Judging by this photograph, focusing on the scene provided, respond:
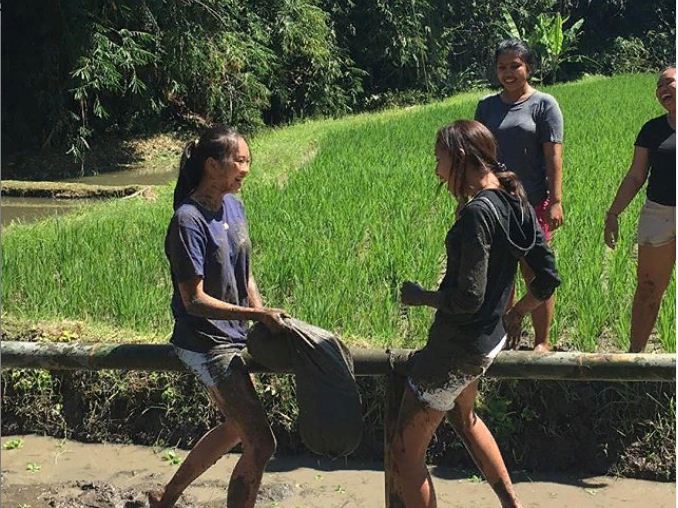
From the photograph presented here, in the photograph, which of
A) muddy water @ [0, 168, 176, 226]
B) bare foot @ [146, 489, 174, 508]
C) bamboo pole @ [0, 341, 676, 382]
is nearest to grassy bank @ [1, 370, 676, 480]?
bare foot @ [146, 489, 174, 508]

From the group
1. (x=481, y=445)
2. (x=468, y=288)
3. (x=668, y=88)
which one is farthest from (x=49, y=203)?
(x=468, y=288)

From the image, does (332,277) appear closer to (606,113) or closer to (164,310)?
(164,310)

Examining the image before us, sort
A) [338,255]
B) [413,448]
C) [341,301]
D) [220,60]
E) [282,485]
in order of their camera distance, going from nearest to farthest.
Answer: [413,448]
[282,485]
[341,301]
[338,255]
[220,60]

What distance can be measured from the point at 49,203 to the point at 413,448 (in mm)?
8984

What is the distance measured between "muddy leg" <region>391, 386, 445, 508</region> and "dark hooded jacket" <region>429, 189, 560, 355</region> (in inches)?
7.8

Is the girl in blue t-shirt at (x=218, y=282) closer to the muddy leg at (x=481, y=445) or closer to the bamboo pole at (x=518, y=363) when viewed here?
the bamboo pole at (x=518, y=363)

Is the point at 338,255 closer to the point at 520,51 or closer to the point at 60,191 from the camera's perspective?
the point at 520,51

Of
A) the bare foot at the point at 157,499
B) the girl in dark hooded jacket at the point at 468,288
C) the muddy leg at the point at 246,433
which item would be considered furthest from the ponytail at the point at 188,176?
the bare foot at the point at 157,499

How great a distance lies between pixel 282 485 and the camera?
3219 millimetres

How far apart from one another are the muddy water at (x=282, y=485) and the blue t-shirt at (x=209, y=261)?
92 centimetres

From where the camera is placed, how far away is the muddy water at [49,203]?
9.48 metres

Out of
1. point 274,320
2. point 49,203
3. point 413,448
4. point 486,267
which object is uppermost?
point 486,267

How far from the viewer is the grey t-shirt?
3521mm

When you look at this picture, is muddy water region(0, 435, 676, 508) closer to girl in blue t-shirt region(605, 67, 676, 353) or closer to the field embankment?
the field embankment
